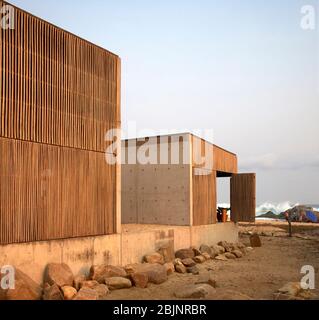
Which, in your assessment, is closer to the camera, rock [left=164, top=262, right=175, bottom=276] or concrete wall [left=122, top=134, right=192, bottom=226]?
Answer: rock [left=164, top=262, right=175, bottom=276]

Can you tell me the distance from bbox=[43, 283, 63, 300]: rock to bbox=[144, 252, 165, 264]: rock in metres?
4.97

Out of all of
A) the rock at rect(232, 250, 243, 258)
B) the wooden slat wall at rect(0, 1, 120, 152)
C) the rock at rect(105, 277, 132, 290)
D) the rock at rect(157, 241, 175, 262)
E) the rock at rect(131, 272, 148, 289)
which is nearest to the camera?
the wooden slat wall at rect(0, 1, 120, 152)

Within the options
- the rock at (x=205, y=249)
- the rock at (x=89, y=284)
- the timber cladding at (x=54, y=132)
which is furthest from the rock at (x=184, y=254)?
the rock at (x=89, y=284)

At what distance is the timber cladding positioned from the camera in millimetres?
10078

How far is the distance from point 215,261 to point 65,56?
→ 10871 millimetres

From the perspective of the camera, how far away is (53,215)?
11.1 metres

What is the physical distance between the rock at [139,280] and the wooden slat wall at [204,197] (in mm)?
6949

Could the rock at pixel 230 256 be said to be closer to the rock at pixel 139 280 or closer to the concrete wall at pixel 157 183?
the concrete wall at pixel 157 183

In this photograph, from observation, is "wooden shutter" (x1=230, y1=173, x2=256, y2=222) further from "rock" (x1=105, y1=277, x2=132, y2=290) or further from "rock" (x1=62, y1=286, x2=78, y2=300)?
"rock" (x1=62, y1=286, x2=78, y2=300)

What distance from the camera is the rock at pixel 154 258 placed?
562 inches

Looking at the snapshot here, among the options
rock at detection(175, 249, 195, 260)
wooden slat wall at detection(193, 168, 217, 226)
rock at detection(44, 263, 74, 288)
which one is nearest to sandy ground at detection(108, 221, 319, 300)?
rock at detection(175, 249, 195, 260)

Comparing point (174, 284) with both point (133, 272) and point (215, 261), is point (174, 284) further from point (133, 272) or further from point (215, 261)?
point (215, 261)
